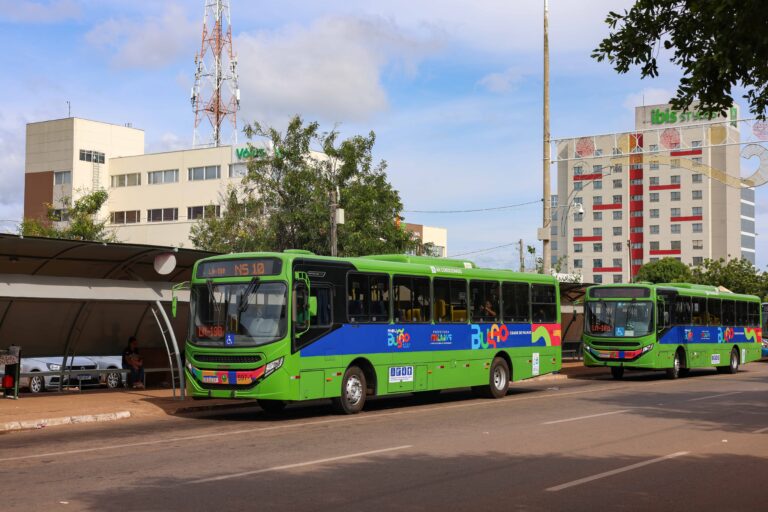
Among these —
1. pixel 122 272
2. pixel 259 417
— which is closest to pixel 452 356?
pixel 259 417

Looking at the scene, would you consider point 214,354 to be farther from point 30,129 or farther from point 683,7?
point 30,129

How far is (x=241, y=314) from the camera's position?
17.7 m

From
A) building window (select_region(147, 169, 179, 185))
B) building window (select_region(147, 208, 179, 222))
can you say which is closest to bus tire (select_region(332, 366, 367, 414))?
building window (select_region(147, 208, 179, 222))

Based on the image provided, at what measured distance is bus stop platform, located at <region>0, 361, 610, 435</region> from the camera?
17.3 m

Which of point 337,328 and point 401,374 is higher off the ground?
point 337,328

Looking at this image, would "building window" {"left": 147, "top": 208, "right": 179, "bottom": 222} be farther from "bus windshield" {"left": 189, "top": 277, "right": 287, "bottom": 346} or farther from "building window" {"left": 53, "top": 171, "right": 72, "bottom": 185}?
"bus windshield" {"left": 189, "top": 277, "right": 287, "bottom": 346}

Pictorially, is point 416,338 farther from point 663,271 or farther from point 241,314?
point 663,271

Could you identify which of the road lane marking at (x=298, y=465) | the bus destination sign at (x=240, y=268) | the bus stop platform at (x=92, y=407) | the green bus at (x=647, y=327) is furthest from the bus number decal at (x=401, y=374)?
the green bus at (x=647, y=327)

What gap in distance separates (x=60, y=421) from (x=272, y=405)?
4203mm

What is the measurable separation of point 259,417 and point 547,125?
19.7m

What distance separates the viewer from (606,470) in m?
11.5

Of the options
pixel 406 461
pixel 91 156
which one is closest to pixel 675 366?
pixel 406 461

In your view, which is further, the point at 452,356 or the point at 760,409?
the point at 452,356

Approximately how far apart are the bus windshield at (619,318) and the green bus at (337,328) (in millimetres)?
8525
